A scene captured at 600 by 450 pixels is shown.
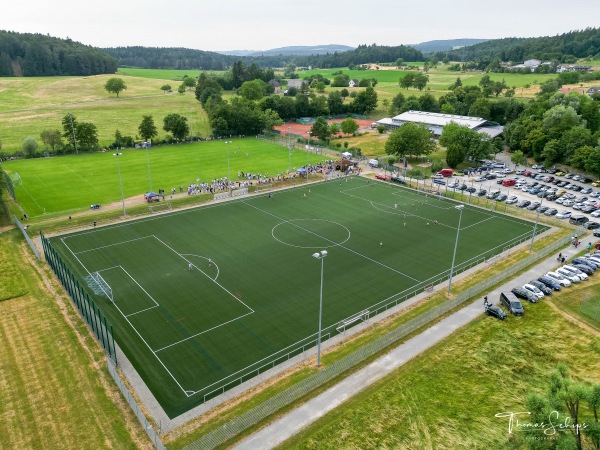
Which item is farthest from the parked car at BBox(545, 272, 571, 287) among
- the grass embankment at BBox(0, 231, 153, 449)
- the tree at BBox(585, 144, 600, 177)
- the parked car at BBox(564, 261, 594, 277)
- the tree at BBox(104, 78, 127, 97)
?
the tree at BBox(104, 78, 127, 97)

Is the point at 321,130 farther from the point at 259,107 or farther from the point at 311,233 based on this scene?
the point at 311,233

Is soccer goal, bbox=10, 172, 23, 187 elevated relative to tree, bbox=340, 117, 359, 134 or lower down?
lower down

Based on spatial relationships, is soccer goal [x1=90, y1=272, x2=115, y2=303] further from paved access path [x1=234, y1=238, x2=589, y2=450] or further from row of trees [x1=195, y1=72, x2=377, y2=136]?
row of trees [x1=195, y1=72, x2=377, y2=136]

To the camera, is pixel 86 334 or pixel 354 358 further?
pixel 86 334

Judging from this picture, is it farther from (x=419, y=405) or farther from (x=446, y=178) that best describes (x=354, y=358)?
(x=446, y=178)

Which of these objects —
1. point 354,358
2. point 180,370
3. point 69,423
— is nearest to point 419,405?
point 354,358

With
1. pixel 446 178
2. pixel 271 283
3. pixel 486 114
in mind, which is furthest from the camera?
pixel 486 114
